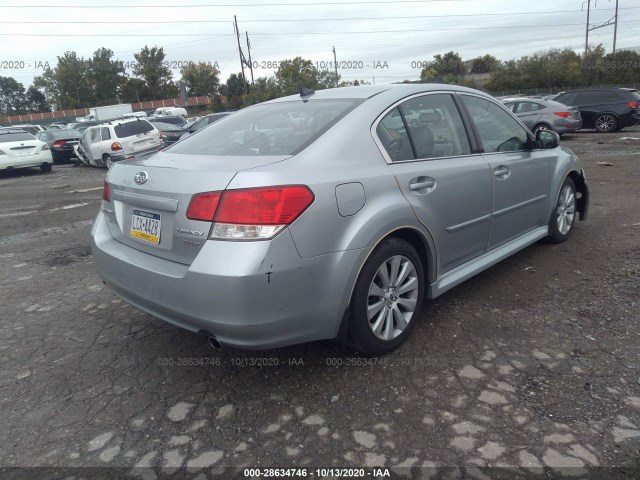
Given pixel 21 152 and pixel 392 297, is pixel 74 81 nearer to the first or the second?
pixel 21 152

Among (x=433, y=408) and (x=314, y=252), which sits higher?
(x=314, y=252)

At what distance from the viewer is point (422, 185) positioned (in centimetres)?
292

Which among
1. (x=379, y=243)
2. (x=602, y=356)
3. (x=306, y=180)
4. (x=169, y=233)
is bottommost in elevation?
(x=602, y=356)

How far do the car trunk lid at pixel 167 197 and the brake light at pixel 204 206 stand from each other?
1.0 inches

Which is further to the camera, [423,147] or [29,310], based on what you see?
[29,310]

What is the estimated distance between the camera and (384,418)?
234 cm

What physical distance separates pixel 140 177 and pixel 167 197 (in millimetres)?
348

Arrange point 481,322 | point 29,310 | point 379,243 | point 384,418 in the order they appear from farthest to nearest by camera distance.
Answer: point 29,310
point 481,322
point 379,243
point 384,418

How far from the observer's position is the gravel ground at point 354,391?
83.3 inches

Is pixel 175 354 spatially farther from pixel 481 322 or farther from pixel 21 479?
pixel 481 322

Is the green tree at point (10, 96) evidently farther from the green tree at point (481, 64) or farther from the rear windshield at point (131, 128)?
the rear windshield at point (131, 128)

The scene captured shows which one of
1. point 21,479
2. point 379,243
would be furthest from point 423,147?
point 21,479

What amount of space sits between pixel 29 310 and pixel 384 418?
10.0ft

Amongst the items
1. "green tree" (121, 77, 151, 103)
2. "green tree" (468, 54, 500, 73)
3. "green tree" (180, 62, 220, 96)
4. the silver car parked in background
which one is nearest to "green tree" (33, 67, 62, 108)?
"green tree" (121, 77, 151, 103)
